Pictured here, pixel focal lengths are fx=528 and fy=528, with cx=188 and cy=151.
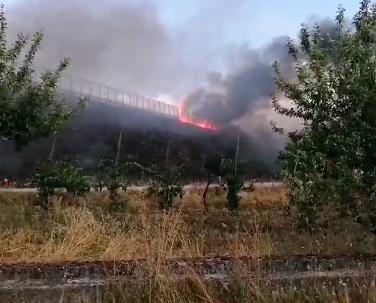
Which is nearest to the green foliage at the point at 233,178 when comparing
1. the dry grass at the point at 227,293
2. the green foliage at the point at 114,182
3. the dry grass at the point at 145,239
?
the green foliage at the point at 114,182

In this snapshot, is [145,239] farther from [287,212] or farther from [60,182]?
[60,182]

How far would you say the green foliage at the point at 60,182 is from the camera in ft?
34.7

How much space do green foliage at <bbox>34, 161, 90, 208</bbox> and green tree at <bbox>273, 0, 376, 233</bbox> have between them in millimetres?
4783

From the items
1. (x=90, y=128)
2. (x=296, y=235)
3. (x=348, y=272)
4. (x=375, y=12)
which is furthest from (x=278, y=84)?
(x=90, y=128)

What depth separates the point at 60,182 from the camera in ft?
34.7

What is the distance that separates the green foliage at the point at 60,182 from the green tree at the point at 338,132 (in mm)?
4783

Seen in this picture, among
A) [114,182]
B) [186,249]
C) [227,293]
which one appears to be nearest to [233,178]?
[114,182]

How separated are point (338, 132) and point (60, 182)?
5990 millimetres

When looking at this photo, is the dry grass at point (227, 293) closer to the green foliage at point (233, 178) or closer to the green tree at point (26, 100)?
the green tree at point (26, 100)

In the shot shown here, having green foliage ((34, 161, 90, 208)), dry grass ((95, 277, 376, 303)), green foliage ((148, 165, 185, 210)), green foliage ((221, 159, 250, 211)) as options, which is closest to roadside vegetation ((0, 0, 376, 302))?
dry grass ((95, 277, 376, 303))

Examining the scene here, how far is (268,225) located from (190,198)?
505 cm

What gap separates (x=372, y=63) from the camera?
21.1ft

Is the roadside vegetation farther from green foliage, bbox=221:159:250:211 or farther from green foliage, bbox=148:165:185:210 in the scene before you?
green foliage, bbox=221:159:250:211

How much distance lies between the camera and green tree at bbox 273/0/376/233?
6.05m
